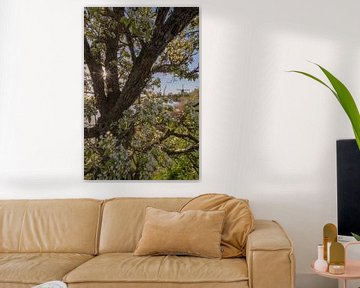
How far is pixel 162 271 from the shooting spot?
306cm

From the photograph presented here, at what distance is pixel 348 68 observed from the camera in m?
4.07

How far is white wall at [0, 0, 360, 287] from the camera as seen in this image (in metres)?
4.07

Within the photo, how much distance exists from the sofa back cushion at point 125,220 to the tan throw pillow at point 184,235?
0.68 feet

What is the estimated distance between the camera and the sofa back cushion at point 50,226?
369 cm

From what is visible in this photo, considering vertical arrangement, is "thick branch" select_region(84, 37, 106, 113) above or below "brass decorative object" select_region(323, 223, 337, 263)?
above

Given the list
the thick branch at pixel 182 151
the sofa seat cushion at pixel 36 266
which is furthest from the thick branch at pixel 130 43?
the sofa seat cushion at pixel 36 266

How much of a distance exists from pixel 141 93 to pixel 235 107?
28.4 inches

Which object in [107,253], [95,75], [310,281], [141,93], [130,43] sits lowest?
[310,281]

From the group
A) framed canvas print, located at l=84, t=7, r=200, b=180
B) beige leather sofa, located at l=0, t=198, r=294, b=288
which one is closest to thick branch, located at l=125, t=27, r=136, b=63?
framed canvas print, located at l=84, t=7, r=200, b=180

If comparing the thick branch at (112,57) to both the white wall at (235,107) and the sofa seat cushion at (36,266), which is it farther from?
the sofa seat cushion at (36,266)

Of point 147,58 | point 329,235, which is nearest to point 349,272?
point 329,235

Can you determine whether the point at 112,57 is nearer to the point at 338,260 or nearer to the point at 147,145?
the point at 147,145

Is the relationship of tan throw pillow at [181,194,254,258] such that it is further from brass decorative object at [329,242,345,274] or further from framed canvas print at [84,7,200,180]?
brass decorative object at [329,242,345,274]

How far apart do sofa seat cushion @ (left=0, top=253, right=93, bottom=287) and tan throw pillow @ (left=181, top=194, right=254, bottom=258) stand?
Answer: 828mm
